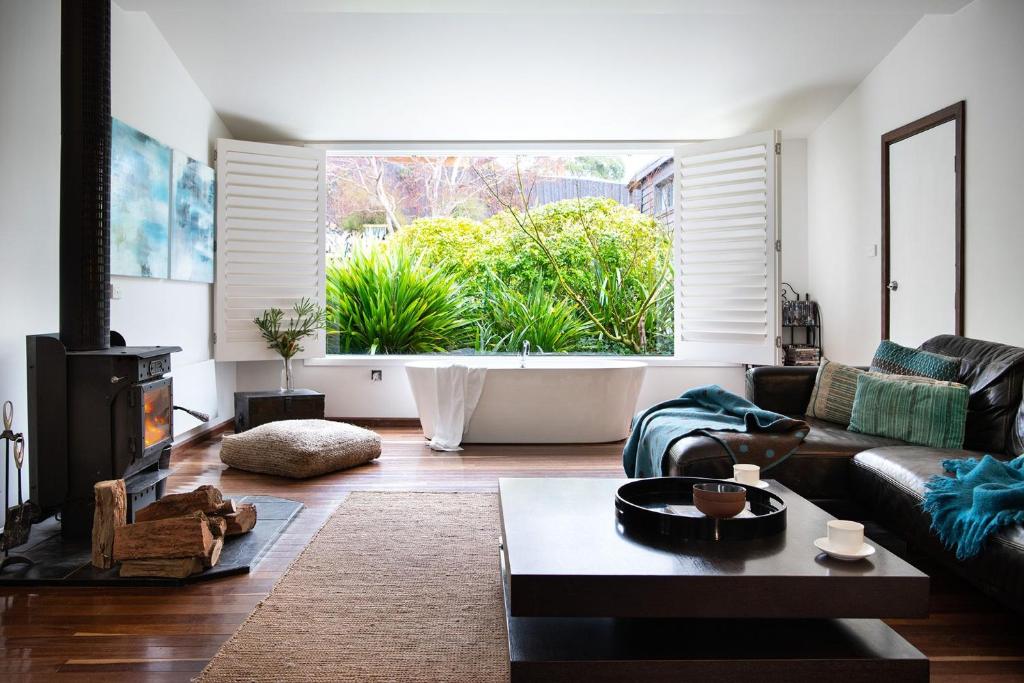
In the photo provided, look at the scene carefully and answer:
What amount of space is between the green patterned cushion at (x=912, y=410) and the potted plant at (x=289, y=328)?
4.09 m

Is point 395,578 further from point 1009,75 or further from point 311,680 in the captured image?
point 1009,75

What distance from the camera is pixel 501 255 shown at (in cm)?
898

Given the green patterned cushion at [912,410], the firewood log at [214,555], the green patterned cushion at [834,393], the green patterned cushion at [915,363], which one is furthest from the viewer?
the green patterned cushion at [834,393]

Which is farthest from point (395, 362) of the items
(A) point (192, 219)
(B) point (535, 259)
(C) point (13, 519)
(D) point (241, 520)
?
(C) point (13, 519)

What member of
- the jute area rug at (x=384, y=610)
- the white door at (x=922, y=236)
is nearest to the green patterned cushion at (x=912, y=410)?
the white door at (x=922, y=236)

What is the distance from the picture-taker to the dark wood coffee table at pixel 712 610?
77.0 inches

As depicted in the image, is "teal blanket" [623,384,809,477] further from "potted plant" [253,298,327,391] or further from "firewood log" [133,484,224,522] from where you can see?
"potted plant" [253,298,327,391]

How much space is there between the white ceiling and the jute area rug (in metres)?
2.92

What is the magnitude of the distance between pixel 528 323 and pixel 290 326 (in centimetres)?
222

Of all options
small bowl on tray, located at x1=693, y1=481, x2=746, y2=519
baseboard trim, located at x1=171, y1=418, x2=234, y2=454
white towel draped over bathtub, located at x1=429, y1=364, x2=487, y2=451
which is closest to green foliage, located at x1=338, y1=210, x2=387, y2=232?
baseboard trim, located at x1=171, y1=418, x2=234, y2=454

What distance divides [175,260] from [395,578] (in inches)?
132

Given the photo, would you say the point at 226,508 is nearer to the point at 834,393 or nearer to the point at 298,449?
the point at 298,449

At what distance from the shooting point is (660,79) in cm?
602

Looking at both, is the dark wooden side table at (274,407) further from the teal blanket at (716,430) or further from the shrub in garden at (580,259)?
the teal blanket at (716,430)
